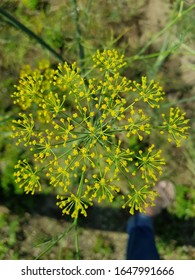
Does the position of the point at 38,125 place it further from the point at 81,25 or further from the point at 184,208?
the point at 184,208

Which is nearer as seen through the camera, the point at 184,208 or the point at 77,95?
the point at 77,95

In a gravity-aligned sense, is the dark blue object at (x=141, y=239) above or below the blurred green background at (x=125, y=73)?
below

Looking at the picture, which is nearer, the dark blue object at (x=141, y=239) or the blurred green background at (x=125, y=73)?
the dark blue object at (x=141, y=239)

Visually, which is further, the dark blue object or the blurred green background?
the blurred green background

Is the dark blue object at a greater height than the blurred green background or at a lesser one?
lesser

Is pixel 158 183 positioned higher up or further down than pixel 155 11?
further down

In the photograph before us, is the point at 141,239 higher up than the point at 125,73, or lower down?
lower down
